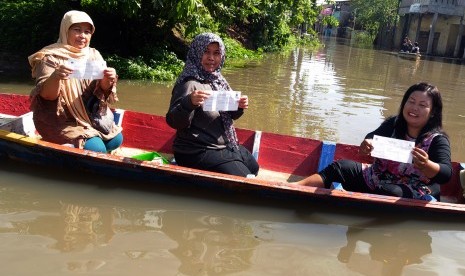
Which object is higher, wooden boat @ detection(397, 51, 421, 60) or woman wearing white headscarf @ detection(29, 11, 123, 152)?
wooden boat @ detection(397, 51, 421, 60)

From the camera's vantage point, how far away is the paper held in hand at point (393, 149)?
3393mm

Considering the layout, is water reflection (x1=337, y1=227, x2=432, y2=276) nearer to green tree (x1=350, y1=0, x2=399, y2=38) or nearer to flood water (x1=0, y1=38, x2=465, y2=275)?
flood water (x1=0, y1=38, x2=465, y2=275)

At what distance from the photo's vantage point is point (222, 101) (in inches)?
145

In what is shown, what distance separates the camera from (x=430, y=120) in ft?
11.7

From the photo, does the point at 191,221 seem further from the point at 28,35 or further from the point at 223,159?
the point at 28,35

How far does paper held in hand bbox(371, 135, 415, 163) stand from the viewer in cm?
339

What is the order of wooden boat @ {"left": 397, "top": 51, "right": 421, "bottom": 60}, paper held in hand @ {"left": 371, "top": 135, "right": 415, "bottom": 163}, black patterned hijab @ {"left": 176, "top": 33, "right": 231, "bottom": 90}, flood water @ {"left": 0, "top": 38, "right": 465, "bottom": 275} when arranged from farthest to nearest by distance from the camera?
1. wooden boat @ {"left": 397, "top": 51, "right": 421, "bottom": 60}
2. black patterned hijab @ {"left": 176, "top": 33, "right": 231, "bottom": 90}
3. paper held in hand @ {"left": 371, "top": 135, "right": 415, "bottom": 163}
4. flood water @ {"left": 0, "top": 38, "right": 465, "bottom": 275}

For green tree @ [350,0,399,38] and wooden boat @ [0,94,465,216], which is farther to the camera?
green tree @ [350,0,399,38]

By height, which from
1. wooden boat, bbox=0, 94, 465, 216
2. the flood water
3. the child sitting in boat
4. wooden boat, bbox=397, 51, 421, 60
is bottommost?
the flood water

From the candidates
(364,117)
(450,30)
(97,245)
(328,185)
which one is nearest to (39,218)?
(97,245)

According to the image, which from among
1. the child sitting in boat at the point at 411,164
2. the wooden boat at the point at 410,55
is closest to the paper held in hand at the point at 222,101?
the child sitting in boat at the point at 411,164

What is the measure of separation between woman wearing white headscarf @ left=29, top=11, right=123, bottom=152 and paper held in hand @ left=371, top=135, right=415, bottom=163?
217 cm

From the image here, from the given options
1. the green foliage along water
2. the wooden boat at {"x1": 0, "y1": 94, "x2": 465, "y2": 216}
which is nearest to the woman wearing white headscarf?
the wooden boat at {"x1": 0, "y1": 94, "x2": 465, "y2": 216}

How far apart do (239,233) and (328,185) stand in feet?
3.06
